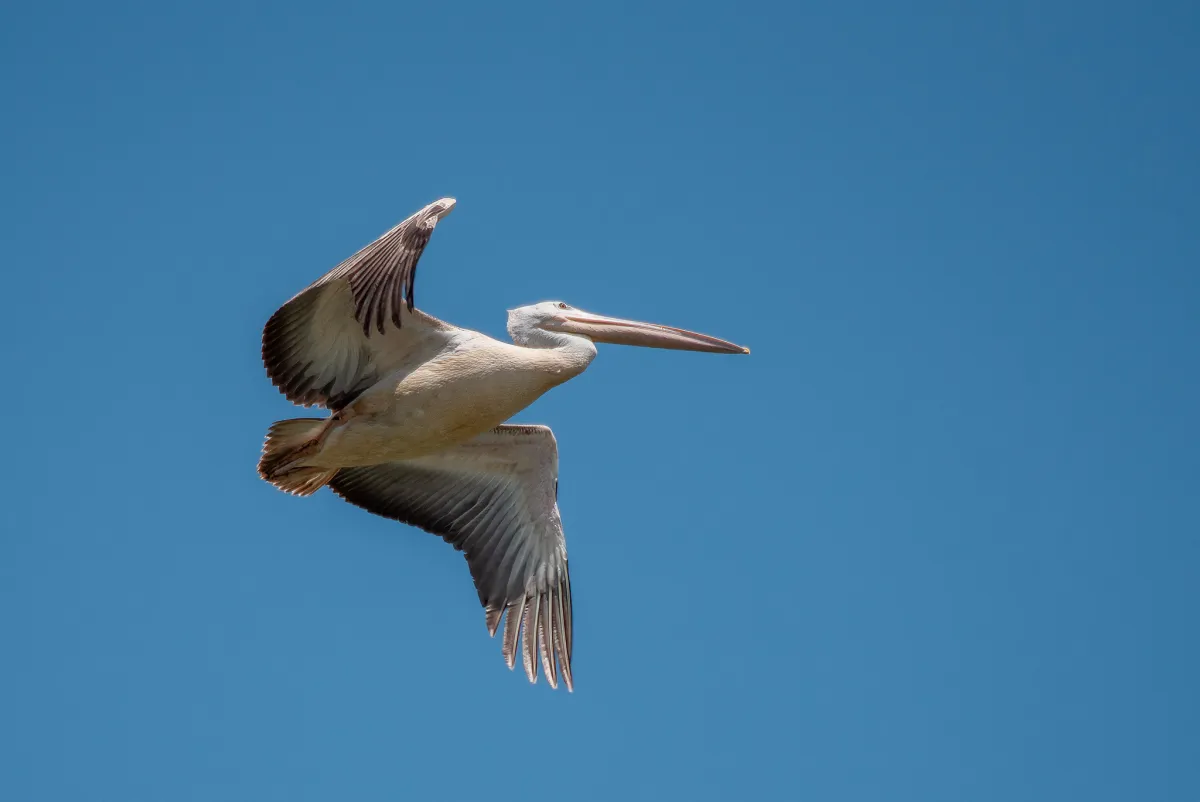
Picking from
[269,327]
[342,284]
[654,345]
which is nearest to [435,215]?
[342,284]

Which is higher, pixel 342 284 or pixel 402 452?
pixel 342 284

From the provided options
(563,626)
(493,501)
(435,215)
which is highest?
(435,215)

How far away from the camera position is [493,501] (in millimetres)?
11344

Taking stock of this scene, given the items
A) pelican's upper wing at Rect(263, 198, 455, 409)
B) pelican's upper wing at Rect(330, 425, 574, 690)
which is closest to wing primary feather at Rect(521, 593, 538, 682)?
pelican's upper wing at Rect(330, 425, 574, 690)

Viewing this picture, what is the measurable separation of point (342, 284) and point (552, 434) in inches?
93.2

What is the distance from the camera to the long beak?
10273mm

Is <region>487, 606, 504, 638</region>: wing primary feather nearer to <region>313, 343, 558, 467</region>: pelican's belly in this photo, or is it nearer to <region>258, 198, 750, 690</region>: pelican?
<region>258, 198, 750, 690</region>: pelican

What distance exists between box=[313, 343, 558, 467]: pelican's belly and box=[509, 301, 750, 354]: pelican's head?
1.37ft

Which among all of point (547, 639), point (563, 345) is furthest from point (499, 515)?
point (563, 345)

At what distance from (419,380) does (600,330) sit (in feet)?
4.48

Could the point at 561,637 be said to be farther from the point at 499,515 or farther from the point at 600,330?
the point at 600,330

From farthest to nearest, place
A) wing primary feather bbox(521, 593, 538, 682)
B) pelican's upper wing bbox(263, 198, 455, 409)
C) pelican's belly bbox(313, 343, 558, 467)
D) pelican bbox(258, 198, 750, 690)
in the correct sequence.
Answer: wing primary feather bbox(521, 593, 538, 682) < pelican's belly bbox(313, 343, 558, 467) < pelican bbox(258, 198, 750, 690) < pelican's upper wing bbox(263, 198, 455, 409)

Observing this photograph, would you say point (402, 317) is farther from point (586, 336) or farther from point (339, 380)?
point (586, 336)

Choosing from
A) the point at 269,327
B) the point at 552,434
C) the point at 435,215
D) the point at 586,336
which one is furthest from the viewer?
the point at 552,434
